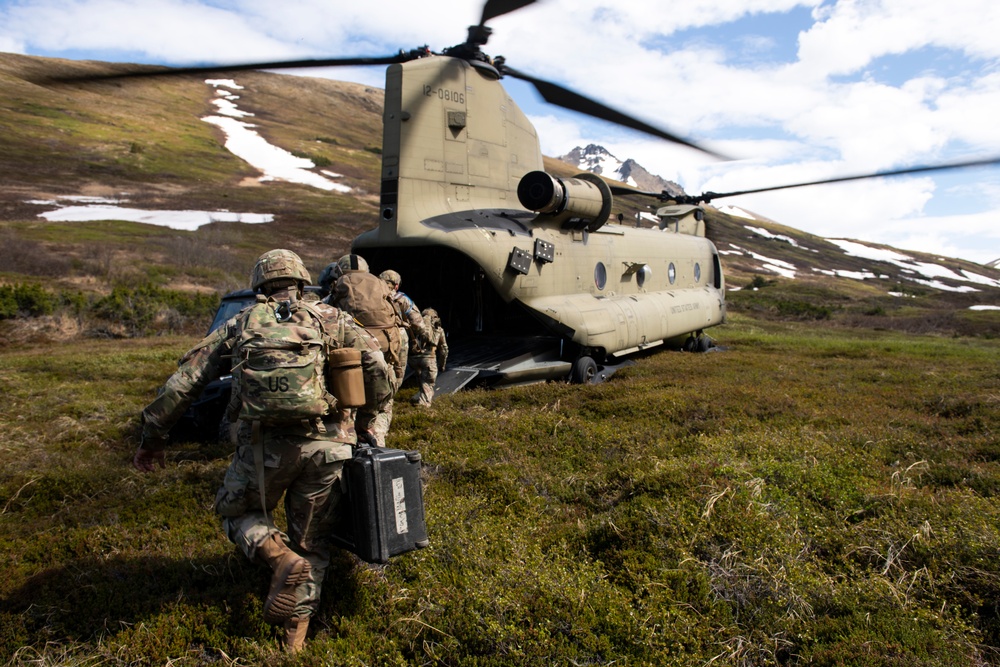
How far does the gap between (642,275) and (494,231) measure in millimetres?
4868

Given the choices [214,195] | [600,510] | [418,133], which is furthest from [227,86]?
[600,510]

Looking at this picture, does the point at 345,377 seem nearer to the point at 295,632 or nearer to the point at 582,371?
the point at 295,632

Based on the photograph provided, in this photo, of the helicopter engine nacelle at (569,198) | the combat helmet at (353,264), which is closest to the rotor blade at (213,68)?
the combat helmet at (353,264)

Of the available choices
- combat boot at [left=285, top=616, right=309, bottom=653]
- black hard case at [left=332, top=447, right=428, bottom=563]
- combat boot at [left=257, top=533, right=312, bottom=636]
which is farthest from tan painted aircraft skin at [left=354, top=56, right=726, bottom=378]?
combat boot at [left=285, top=616, right=309, bottom=653]

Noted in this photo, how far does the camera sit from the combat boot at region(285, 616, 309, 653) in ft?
12.0

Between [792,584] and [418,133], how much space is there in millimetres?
8161

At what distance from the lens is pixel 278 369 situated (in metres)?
3.60

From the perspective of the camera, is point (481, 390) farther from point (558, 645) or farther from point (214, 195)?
point (214, 195)

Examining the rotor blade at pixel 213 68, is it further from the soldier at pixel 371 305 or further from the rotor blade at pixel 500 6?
the soldier at pixel 371 305

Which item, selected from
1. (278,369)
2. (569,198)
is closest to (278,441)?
(278,369)

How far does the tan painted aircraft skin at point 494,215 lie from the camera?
9742mm

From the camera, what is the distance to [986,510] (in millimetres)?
4988

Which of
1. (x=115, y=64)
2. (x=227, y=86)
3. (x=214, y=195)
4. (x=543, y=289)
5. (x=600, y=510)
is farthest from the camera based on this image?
(x=227, y=86)

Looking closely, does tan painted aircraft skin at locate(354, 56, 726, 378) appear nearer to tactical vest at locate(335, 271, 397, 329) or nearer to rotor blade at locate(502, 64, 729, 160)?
rotor blade at locate(502, 64, 729, 160)
